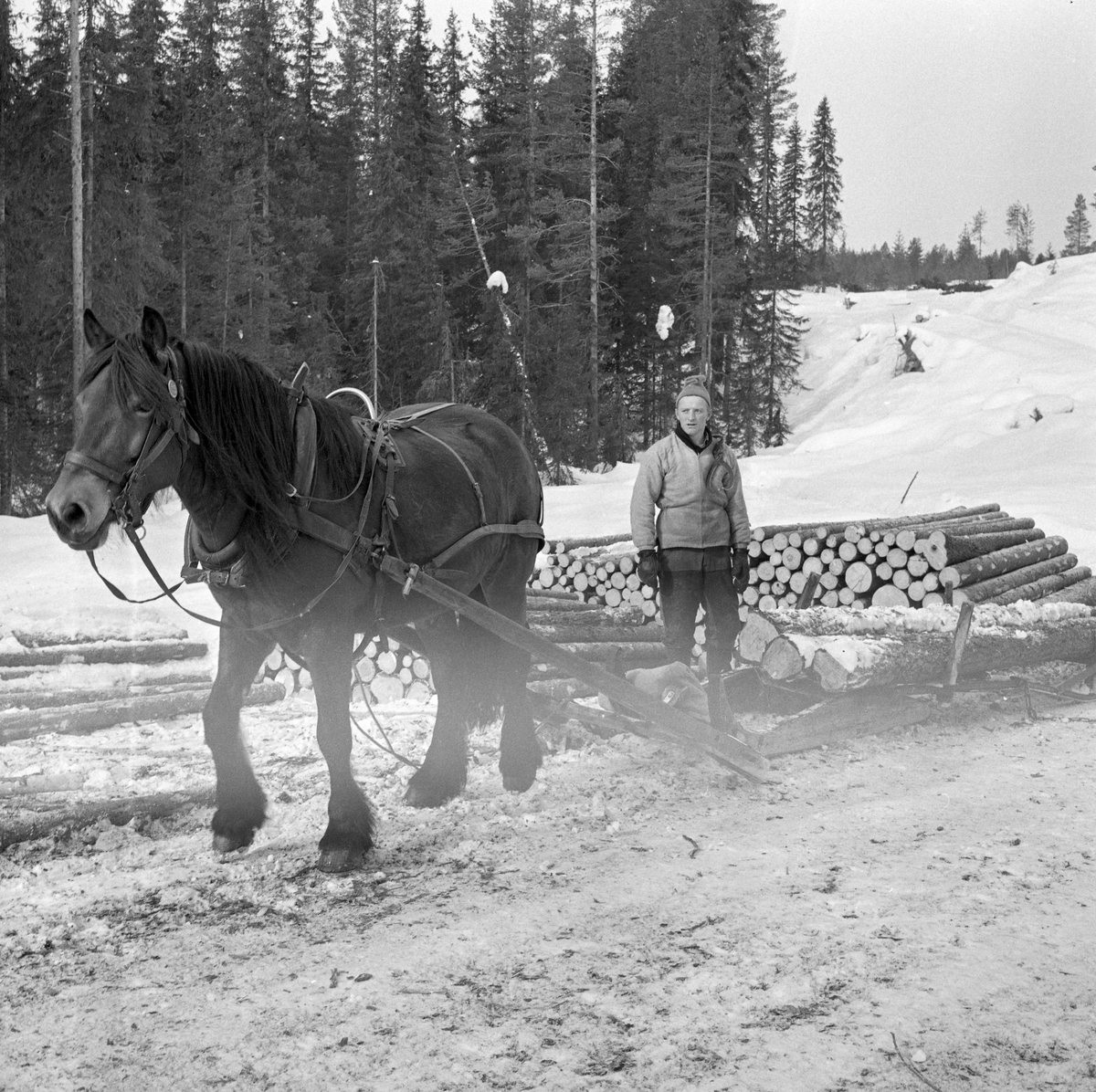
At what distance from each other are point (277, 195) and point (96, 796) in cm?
2900

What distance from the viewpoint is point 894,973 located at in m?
2.74

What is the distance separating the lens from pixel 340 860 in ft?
11.6

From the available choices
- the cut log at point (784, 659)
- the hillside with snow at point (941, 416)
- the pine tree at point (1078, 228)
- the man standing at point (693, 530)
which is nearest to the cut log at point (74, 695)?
the man standing at point (693, 530)

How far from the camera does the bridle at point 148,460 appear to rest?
9.94 ft

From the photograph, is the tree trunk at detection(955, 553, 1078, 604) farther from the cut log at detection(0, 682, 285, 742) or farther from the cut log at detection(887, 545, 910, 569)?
the cut log at detection(0, 682, 285, 742)

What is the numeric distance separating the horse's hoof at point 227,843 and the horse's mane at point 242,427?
109 centimetres

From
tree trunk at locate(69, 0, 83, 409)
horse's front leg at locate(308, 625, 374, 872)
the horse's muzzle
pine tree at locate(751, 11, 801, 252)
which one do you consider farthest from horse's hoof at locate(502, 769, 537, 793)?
pine tree at locate(751, 11, 801, 252)

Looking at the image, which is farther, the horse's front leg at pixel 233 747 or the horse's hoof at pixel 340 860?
the horse's front leg at pixel 233 747

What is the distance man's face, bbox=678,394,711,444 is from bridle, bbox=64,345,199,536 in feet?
9.63

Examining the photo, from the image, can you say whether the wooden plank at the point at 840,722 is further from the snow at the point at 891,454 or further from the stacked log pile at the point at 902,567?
the snow at the point at 891,454

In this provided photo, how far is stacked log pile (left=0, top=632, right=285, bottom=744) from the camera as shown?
5.57 meters

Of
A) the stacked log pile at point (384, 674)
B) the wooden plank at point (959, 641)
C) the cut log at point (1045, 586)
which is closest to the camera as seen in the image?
the wooden plank at point (959, 641)

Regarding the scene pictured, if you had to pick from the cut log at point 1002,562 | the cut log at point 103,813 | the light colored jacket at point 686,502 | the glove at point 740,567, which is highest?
the light colored jacket at point 686,502

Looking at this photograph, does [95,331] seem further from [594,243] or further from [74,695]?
[594,243]
